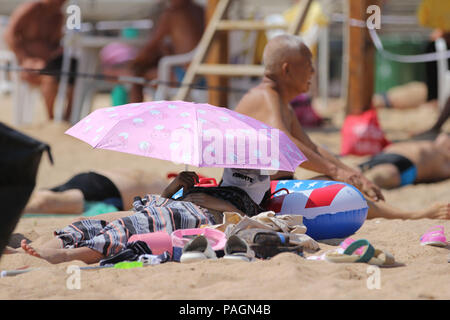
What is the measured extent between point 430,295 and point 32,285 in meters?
1.27

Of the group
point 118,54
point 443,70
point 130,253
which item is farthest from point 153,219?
point 118,54

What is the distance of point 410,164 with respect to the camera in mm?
5191

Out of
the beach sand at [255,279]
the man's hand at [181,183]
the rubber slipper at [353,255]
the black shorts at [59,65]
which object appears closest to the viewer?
the beach sand at [255,279]

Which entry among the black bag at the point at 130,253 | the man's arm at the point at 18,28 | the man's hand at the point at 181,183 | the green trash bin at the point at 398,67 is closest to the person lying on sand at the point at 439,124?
the man's hand at the point at 181,183

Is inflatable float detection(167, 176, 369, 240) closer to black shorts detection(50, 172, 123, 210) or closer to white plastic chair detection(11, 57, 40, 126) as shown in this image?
black shorts detection(50, 172, 123, 210)

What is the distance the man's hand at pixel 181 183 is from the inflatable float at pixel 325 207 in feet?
0.31

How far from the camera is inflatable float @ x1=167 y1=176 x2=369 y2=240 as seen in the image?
10.2 ft

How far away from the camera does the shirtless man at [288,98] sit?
3518 millimetres

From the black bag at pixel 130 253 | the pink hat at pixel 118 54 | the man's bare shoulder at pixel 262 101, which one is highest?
the pink hat at pixel 118 54

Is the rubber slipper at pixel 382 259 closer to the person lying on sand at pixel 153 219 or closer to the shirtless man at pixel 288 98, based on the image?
the person lying on sand at pixel 153 219

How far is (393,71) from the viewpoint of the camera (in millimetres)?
13258
